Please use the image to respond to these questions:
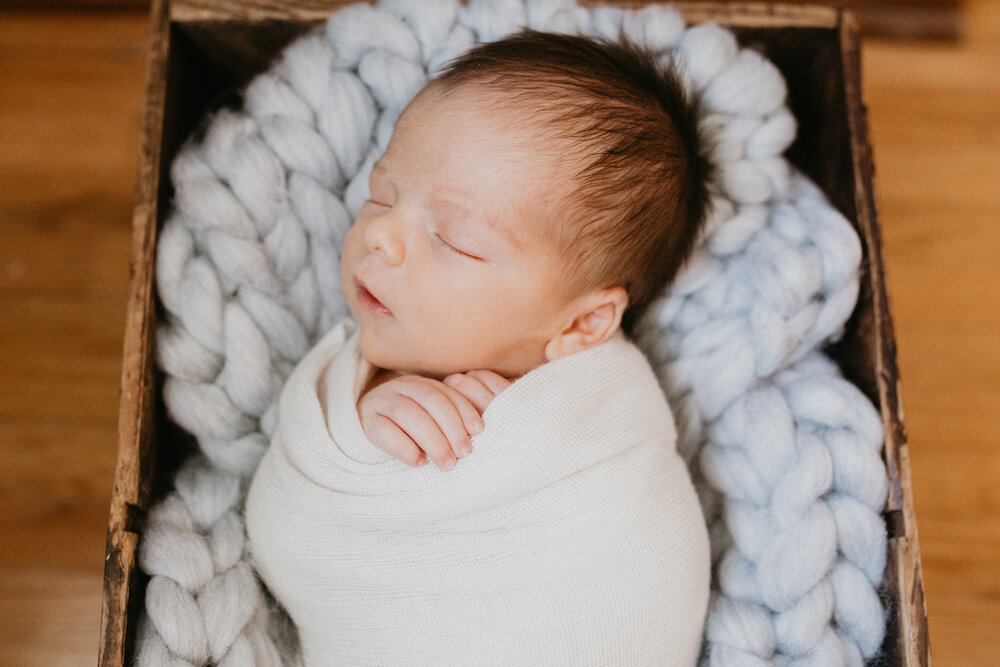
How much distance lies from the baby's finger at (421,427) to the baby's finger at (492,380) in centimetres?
5

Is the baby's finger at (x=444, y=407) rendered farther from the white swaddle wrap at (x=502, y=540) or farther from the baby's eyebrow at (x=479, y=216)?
the baby's eyebrow at (x=479, y=216)

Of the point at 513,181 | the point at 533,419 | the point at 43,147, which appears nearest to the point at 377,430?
the point at 533,419

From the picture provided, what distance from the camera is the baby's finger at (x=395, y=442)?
0.71 metres

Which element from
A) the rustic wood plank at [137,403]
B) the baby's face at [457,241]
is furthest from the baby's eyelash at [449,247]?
the rustic wood plank at [137,403]

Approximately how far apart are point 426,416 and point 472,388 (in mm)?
58

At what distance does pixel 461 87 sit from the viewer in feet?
2.50

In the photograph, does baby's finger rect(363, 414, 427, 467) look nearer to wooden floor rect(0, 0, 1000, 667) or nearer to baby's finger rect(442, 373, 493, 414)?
baby's finger rect(442, 373, 493, 414)

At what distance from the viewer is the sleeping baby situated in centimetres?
71

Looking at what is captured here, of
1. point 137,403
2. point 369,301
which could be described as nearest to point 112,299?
point 137,403

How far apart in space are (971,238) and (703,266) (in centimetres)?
56

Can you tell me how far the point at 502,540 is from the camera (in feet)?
2.33

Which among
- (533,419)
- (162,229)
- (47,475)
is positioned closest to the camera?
(533,419)

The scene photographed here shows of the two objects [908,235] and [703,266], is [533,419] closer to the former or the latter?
[703,266]

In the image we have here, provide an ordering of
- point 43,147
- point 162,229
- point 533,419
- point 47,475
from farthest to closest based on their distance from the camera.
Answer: point 43,147 → point 47,475 → point 162,229 → point 533,419
